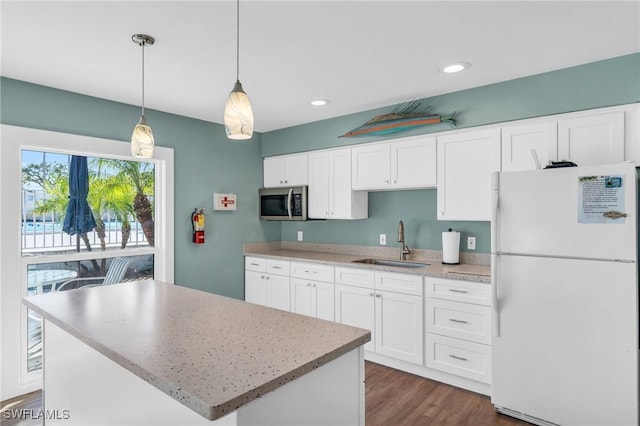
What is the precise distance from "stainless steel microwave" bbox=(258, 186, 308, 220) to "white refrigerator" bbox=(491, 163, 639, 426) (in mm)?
2162

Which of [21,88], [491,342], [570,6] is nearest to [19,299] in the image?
[21,88]

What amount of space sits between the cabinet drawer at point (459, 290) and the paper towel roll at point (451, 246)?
0.40 meters

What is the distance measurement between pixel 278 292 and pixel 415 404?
6.07ft

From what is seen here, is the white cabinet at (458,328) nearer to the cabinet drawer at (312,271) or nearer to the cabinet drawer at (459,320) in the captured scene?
the cabinet drawer at (459,320)

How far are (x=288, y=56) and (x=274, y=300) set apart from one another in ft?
8.47

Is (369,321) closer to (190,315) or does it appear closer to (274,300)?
(274,300)

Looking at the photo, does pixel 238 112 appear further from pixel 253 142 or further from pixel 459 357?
pixel 253 142

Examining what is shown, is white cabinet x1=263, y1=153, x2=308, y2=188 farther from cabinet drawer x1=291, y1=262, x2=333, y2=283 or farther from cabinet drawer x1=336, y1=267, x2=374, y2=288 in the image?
cabinet drawer x1=336, y1=267, x2=374, y2=288

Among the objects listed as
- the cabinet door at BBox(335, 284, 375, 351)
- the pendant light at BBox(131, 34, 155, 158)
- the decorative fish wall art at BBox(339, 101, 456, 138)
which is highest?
the decorative fish wall art at BBox(339, 101, 456, 138)

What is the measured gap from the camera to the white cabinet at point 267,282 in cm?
401

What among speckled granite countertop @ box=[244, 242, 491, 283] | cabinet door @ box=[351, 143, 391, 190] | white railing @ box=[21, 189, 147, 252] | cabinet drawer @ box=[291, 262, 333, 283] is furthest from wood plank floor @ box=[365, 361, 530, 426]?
white railing @ box=[21, 189, 147, 252]

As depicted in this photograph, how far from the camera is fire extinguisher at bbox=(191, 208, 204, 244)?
3895 millimetres

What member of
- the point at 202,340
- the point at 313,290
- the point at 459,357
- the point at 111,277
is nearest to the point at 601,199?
the point at 459,357

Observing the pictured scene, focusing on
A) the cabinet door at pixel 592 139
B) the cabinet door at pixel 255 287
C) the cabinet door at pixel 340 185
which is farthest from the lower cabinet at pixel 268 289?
the cabinet door at pixel 592 139
